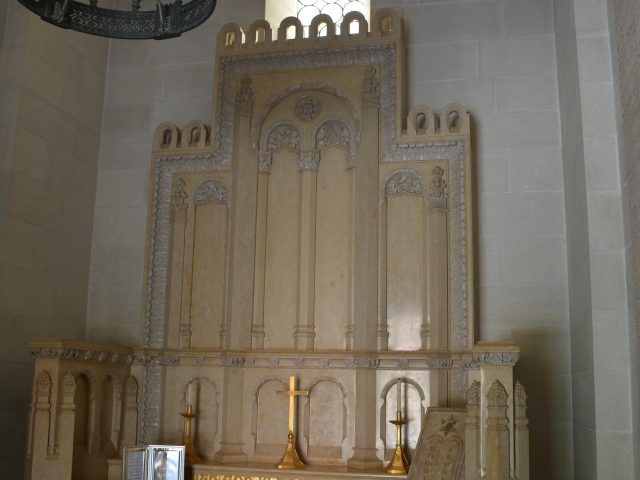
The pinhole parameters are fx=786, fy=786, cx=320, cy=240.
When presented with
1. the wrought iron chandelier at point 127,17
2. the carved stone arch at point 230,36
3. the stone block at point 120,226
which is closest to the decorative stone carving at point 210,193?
the stone block at point 120,226

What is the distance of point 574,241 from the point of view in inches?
231

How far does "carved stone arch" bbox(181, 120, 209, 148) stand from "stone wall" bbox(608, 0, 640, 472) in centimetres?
358

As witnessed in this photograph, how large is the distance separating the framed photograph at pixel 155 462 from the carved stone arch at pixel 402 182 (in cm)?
264

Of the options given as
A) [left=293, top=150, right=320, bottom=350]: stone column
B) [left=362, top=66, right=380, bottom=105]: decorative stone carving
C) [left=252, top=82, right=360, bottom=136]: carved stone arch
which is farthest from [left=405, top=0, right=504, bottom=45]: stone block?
[left=293, top=150, right=320, bottom=350]: stone column

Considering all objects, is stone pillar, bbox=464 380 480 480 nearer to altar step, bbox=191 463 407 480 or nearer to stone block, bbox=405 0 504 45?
altar step, bbox=191 463 407 480

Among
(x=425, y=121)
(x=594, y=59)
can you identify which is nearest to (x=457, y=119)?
(x=425, y=121)

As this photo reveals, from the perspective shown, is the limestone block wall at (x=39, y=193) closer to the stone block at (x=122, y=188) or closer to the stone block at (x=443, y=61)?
the stone block at (x=122, y=188)

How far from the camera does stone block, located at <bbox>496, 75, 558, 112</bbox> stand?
6699 millimetres

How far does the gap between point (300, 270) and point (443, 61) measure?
2.27 metres

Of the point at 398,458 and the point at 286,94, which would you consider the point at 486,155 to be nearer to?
the point at 286,94

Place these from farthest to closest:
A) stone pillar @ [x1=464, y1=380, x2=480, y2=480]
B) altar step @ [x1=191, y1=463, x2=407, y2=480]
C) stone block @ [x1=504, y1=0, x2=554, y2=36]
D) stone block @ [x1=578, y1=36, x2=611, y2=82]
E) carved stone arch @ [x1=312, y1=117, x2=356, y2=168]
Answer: stone block @ [x1=504, y1=0, x2=554, y2=36] → carved stone arch @ [x1=312, y1=117, x2=356, y2=168] → altar step @ [x1=191, y1=463, x2=407, y2=480] → stone block @ [x1=578, y1=36, x2=611, y2=82] → stone pillar @ [x1=464, y1=380, x2=480, y2=480]

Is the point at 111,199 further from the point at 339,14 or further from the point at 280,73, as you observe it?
the point at 339,14

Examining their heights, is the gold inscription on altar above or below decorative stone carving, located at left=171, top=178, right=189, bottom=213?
below

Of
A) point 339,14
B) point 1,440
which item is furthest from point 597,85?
point 1,440
